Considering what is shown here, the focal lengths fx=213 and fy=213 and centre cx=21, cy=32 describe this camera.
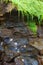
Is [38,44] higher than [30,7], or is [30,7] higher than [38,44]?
[30,7]

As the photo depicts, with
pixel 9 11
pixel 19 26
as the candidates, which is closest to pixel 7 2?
pixel 9 11

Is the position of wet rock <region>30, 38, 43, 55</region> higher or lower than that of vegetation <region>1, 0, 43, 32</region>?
lower

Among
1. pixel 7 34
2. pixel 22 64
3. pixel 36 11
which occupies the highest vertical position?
pixel 36 11

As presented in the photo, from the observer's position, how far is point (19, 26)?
10.4ft

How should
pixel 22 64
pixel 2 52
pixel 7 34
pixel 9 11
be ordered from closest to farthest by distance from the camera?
pixel 22 64 < pixel 2 52 < pixel 7 34 < pixel 9 11

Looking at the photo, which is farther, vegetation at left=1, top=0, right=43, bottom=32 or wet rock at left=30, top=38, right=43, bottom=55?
vegetation at left=1, top=0, right=43, bottom=32

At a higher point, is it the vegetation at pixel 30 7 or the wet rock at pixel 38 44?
the vegetation at pixel 30 7

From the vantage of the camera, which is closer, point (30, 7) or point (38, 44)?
point (38, 44)

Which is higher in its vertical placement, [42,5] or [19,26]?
[42,5]

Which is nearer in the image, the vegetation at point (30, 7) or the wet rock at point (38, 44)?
the wet rock at point (38, 44)

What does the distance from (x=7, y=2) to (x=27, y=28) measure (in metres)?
0.56

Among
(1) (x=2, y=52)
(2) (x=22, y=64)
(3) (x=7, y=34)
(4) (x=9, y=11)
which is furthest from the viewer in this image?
(4) (x=9, y=11)

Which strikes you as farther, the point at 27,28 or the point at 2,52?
the point at 27,28

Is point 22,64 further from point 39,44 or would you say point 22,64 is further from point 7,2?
point 7,2
